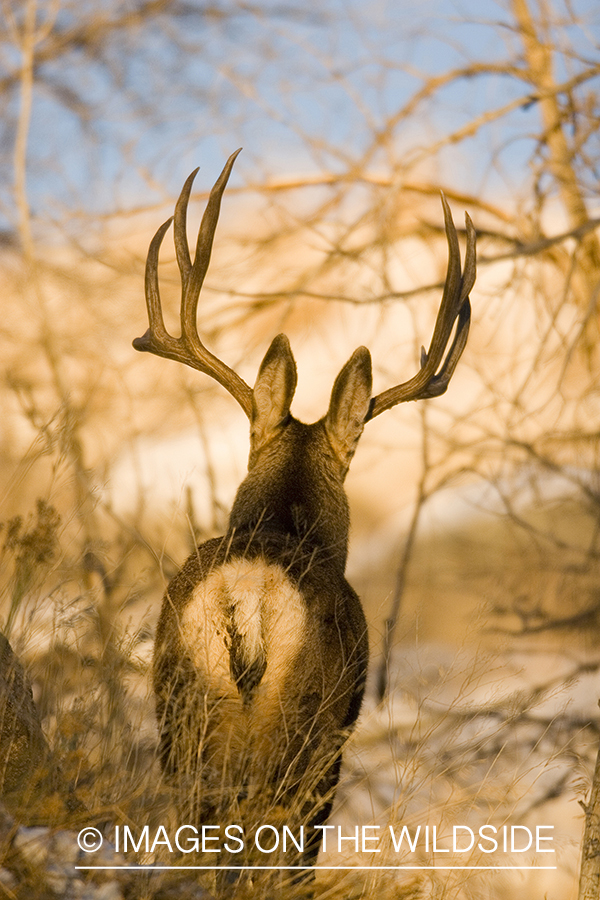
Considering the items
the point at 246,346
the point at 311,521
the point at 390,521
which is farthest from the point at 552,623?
the point at 311,521

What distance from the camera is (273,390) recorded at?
4055 mm

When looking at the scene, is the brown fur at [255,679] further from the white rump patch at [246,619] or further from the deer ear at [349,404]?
the deer ear at [349,404]

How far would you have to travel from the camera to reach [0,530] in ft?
10.3

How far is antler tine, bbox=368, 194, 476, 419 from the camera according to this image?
429cm

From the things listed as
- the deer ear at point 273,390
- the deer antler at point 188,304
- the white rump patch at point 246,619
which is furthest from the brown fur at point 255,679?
the deer antler at point 188,304

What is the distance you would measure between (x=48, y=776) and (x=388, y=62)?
26.8 ft

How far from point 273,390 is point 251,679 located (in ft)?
5.06

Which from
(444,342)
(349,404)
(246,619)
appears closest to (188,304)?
(349,404)

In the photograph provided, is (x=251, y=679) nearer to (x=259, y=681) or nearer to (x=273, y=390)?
(x=259, y=681)

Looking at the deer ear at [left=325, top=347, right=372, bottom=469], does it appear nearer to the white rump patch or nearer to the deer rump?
the deer rump

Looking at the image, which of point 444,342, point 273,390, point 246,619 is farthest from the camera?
point 444,342

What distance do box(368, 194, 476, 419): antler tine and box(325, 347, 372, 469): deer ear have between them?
156 millimetres

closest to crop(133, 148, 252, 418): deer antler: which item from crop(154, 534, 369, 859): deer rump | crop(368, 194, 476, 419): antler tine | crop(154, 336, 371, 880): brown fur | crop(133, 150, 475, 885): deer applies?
crop(368, 194, 476, 419): antler tine

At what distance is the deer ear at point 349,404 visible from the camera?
404cm
